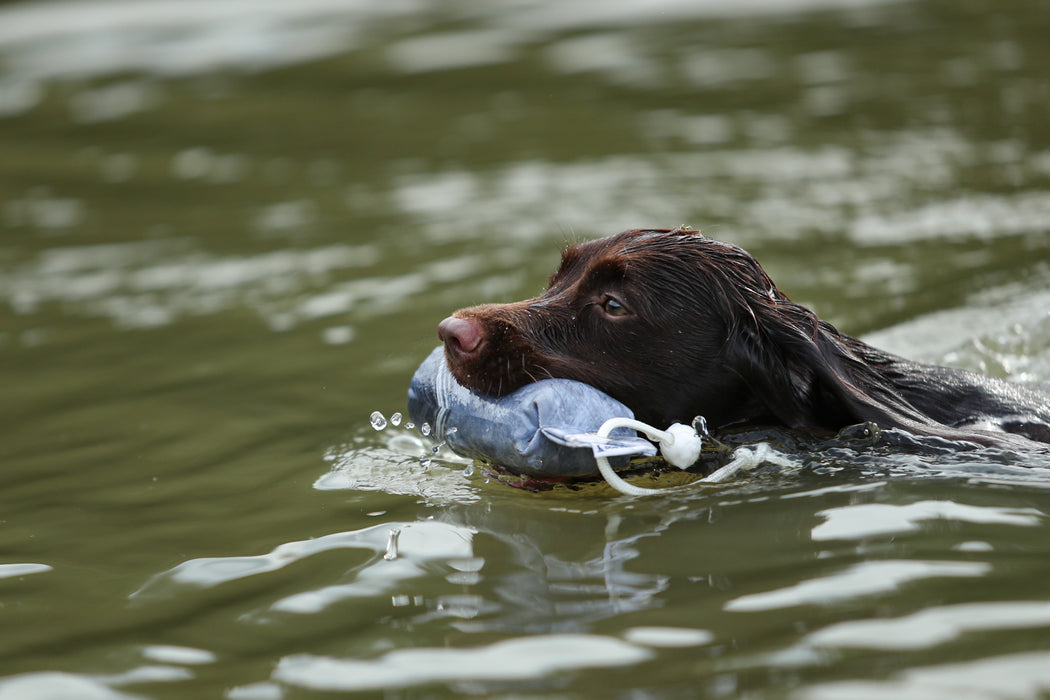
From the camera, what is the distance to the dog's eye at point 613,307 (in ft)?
14.6

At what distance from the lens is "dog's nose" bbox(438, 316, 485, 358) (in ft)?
13.7

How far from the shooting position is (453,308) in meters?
7.41

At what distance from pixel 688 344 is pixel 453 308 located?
10.3 feet

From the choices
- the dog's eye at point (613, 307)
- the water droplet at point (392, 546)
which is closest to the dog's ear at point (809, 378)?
the dog's eye at point (613, 307)

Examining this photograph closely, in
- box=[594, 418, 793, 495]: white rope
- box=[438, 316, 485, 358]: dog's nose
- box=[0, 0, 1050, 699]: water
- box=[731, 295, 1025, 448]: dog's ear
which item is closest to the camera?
box=[0, 0, 1050, 699]: water

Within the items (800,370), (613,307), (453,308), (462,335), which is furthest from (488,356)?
(453,308)

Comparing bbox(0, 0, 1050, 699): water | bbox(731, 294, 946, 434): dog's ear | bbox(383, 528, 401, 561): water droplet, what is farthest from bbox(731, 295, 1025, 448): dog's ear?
bbox(383, 528, 401, 561): water droplet

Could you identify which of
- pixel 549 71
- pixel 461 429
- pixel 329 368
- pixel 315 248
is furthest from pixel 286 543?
pixel 549 71

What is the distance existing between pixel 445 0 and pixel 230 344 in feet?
39.5

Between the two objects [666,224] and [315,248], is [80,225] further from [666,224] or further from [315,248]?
[666,224]

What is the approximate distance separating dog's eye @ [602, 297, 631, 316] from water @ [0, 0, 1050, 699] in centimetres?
66

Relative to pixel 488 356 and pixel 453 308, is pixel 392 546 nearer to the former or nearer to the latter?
pixel 488 356

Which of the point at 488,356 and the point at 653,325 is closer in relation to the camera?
the point at 488,356

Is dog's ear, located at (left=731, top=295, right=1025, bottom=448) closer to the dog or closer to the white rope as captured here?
the dog
